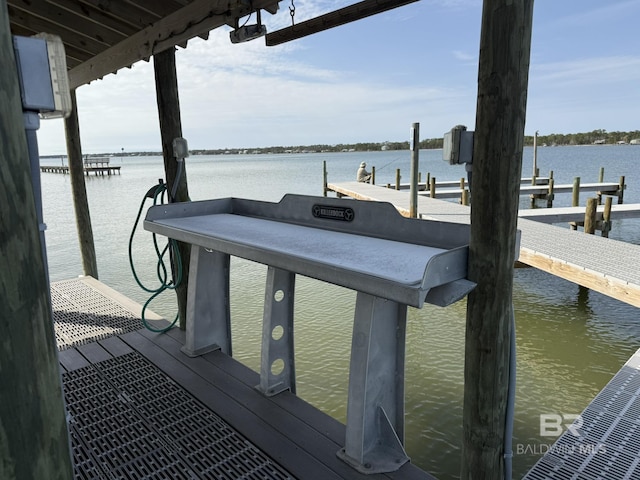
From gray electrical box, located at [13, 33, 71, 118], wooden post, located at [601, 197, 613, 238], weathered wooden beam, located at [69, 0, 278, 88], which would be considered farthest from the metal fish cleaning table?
wooden post, located at [601, 197, 613, 238]

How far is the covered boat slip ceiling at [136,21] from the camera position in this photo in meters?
3.06

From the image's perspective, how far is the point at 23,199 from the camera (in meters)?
0.92

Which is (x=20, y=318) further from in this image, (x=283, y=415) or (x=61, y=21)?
(x=61, y=21)

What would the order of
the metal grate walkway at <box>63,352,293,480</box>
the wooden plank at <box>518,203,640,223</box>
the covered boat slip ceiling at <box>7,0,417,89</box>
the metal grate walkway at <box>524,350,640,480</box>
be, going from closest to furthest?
the metal grate walkway at <box>63,352,293,480</box>
the metal grate walkway at <box>524,350,640,480</box>
the covered boat slip ceiling at <box>7,0,417,89</box>
the wooden plank at <box>518,203,640,223</box>

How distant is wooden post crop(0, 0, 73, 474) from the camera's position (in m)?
0.89

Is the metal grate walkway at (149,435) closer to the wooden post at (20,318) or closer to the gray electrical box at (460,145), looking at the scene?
the wooden post at (20,318)

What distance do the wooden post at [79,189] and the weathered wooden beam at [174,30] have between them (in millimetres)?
1804

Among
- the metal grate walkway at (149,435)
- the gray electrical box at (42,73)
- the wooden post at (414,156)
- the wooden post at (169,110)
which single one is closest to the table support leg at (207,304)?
the metal grate walkway at (149,435)

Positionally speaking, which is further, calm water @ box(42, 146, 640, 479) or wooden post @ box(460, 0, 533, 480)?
calm water @ box(42, 146, 640, 479)

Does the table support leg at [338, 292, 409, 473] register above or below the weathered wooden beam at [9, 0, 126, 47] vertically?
below

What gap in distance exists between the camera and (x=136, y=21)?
12.5 ft

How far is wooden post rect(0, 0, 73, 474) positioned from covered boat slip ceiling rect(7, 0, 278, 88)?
2465 mm

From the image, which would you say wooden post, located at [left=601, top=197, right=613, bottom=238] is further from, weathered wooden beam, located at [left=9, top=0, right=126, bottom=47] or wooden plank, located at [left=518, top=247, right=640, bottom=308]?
weathered wooden beam, located at [left=9, top=0, right=126, bottom=47]

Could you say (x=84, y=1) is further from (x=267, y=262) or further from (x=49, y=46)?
(x=49, y=46)
